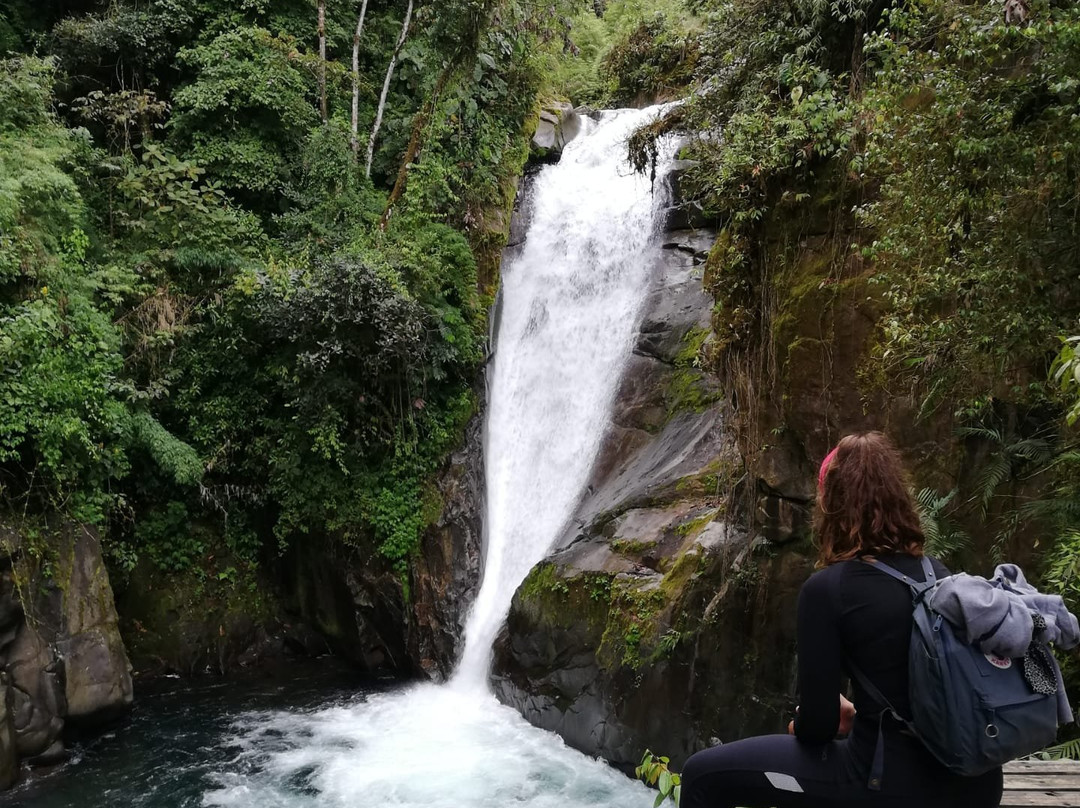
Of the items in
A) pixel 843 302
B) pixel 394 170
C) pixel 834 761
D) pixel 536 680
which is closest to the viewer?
pixel 834 761

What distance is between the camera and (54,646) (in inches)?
324

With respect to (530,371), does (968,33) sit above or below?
above

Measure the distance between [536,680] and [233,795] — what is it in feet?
10.9

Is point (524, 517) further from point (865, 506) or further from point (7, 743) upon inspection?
point (865, 506)

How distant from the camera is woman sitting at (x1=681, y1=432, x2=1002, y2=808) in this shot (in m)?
2.02

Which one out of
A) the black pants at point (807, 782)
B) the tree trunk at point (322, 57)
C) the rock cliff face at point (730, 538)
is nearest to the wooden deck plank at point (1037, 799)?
the black pants at point (807, 782)

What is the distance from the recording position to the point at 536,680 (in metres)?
8.75

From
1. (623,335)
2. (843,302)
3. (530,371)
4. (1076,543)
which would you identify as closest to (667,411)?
(623,335)

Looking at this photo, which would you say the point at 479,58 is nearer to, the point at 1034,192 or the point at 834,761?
the point at 1034,192

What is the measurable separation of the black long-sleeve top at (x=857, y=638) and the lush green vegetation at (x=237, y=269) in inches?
328

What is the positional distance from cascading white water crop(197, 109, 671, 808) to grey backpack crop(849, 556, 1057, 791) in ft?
19.0

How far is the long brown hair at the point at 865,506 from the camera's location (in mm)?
2123

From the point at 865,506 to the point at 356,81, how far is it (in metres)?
13.4

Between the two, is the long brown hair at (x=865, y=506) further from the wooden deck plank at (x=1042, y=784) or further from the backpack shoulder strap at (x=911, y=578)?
the wooden deck plank at (x=1042, y=784)
